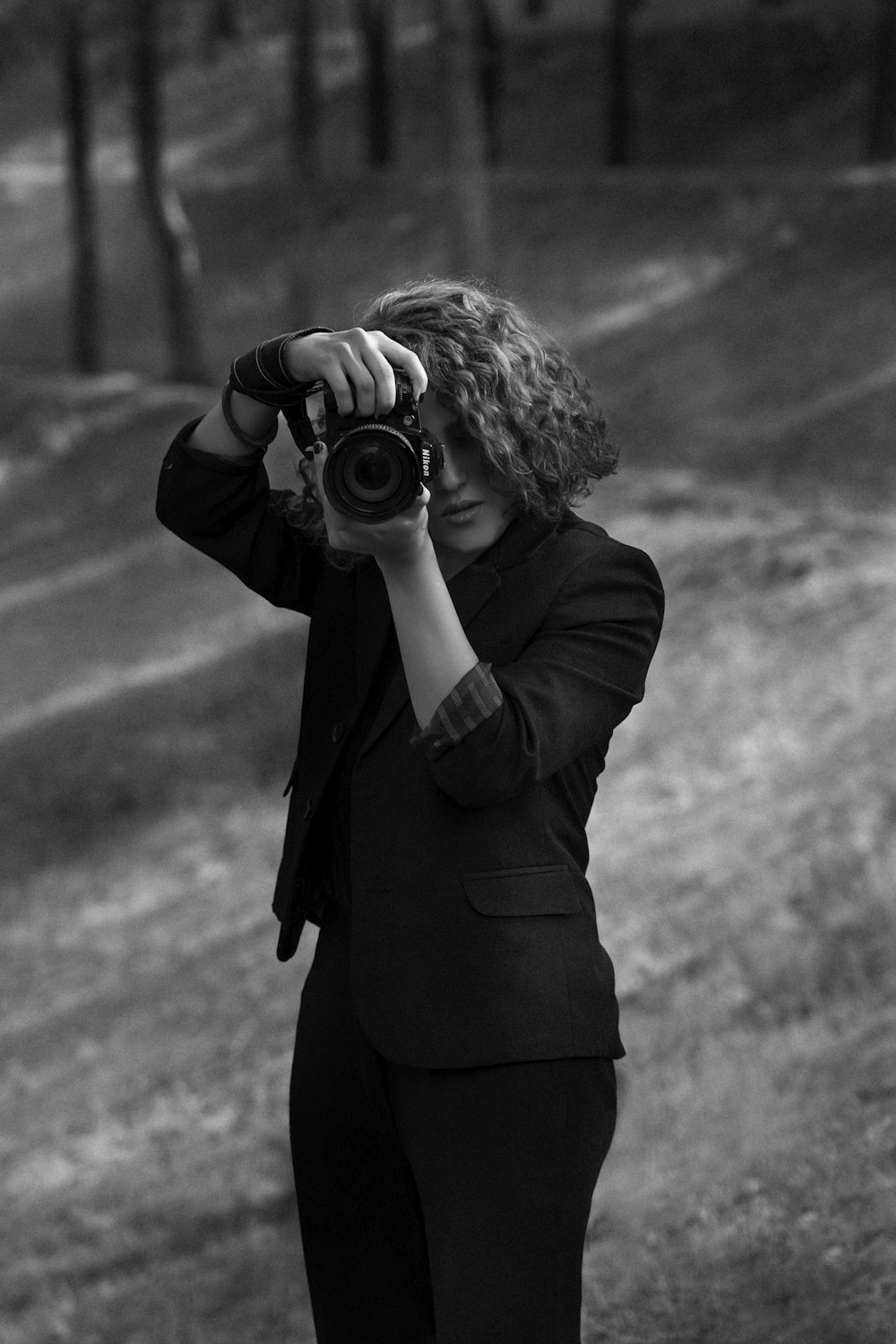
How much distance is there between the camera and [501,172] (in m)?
26.3

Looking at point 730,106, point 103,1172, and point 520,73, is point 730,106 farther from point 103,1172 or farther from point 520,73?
point 103,1172

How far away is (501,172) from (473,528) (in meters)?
25.2

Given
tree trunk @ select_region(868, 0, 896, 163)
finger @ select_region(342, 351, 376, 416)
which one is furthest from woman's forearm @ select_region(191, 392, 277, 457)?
tree trunk @ select_region(868, 0, 896, 163)

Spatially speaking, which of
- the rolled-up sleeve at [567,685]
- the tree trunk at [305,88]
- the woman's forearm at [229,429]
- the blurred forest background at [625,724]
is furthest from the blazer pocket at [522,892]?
the tree trunk at [305,88]

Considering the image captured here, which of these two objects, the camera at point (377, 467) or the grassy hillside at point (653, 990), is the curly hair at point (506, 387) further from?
the grassy hillside at point (653, 990)

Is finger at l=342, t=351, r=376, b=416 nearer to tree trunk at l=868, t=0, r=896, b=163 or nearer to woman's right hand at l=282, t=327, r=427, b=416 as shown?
Result: woman's right hand at l=282, t=327, r=427, b=416

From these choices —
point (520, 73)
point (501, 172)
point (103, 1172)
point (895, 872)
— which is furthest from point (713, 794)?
point (520, 73)

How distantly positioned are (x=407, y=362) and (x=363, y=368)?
0.19 ft

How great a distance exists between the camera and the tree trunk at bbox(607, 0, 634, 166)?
79.9 ft

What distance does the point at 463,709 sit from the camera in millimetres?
2039

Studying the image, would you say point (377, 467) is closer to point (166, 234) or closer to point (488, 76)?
point (166, 234)

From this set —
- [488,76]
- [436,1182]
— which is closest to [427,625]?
[436,1182]

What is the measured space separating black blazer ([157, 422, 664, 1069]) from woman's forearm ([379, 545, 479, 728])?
11 centimetres

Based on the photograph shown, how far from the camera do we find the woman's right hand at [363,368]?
207 cm
